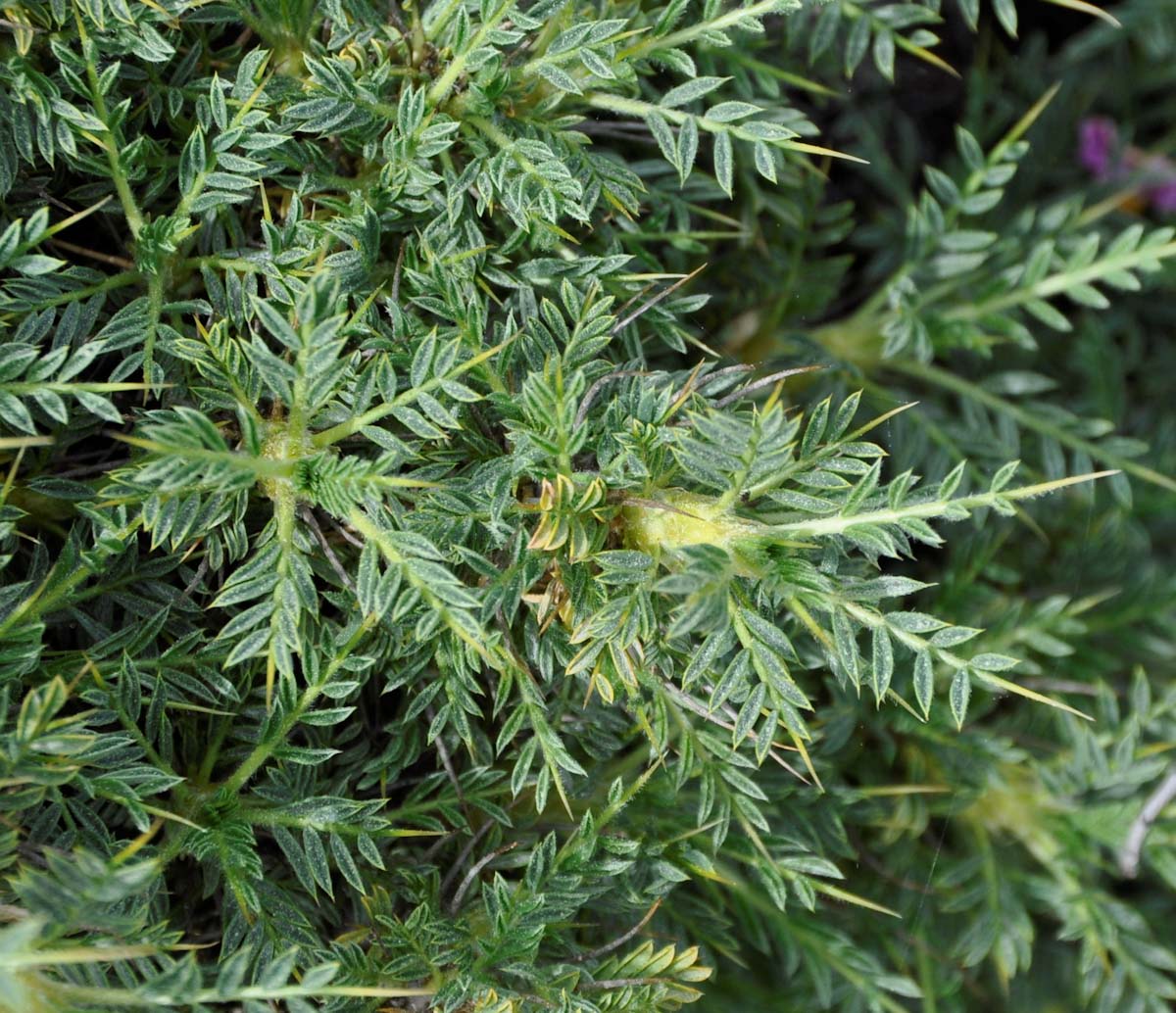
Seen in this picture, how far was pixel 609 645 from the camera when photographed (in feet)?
2.35

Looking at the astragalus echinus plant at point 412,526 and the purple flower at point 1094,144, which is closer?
the astragalus echinus plant at point 412,526

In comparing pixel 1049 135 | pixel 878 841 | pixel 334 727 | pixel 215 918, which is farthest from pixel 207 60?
pixel 1049 135

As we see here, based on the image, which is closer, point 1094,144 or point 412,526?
point 412,526

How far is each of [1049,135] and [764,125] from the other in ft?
2.46

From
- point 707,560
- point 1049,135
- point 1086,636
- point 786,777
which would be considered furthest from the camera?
point 1049,135

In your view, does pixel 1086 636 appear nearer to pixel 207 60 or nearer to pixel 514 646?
pixel 514 646

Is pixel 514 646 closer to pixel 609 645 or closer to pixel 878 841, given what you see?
pixel 609 645

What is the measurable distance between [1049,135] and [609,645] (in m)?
0.99

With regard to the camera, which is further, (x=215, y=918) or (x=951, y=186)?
(x=951, y=186)

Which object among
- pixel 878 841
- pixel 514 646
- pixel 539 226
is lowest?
pixel 878 841

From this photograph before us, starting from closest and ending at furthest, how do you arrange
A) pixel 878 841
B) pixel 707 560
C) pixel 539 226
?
pixel 707 560
pixel 539 226
pixel 878 841

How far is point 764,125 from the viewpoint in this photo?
0.77 meters

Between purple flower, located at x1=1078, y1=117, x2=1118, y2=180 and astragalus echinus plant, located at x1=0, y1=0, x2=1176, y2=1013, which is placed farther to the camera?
Answer: purple flower, located at x1=1078, y1=117, x2=1118, y2=180

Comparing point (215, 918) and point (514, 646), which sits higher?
point (514, 646)
